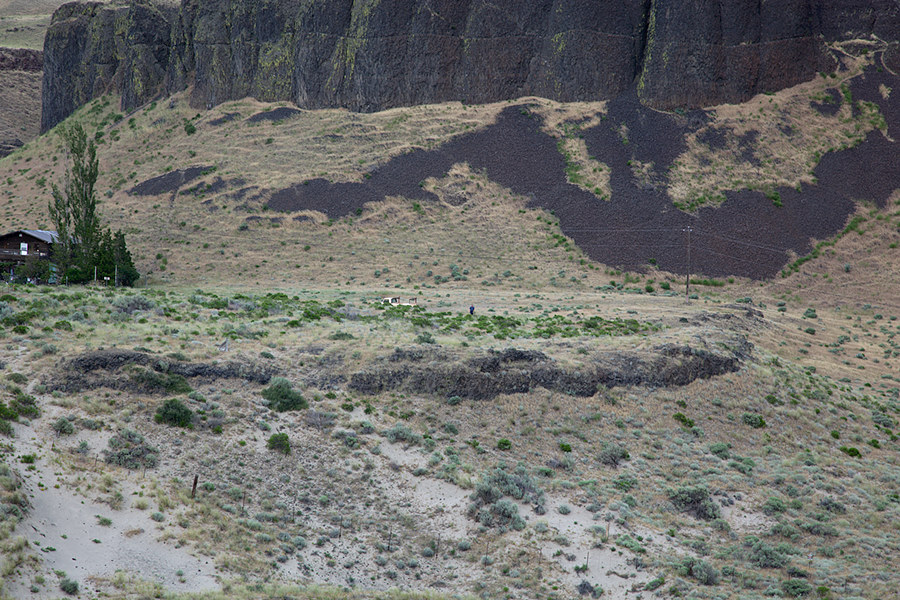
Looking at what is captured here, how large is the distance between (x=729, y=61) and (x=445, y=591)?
6962cm

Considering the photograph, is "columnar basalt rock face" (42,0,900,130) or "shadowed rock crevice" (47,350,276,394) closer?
"shadowed rock crevice" (47,350,276,394)

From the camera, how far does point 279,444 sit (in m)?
30.3

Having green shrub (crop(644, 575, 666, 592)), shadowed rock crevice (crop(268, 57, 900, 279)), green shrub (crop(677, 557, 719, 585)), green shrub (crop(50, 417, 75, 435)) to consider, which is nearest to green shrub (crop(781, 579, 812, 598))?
green shrub (crop(677, 557, 719, 585))

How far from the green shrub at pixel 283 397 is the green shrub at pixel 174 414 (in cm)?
331

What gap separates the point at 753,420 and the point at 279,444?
21.9 metres

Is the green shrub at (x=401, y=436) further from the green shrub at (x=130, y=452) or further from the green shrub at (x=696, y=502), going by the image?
the green shrub at (x=696, y=502)

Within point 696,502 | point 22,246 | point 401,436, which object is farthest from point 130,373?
point 22,246

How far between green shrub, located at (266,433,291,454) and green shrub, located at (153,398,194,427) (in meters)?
3.06

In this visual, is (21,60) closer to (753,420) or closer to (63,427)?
(63,427)

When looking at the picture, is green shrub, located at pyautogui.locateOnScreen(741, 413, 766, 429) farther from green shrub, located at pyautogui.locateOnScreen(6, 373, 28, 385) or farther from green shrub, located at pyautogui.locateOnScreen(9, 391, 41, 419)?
green shrub, located at pyautogui.locateOnScreen(6, 373, 28, 385)

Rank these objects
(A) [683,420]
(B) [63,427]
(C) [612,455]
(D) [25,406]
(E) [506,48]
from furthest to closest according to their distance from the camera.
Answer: (E) [506,48], (A) [683,420], (C) [612,455], (D) [25,406], (B) [63,427]

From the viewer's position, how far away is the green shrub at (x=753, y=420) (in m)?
38.1

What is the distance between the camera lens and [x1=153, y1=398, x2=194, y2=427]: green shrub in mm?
29875

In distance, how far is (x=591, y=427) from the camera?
116ft
